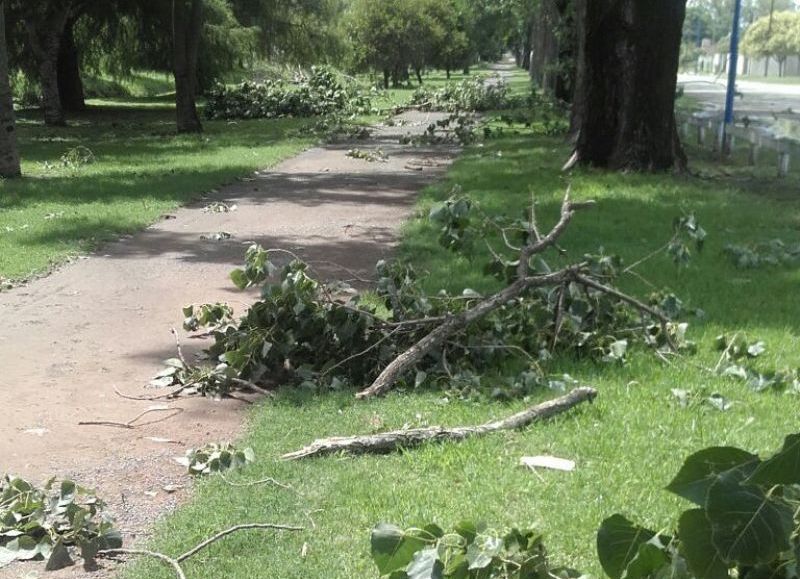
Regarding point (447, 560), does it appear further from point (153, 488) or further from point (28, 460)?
point (28, 460)

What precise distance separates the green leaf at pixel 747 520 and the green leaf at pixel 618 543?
1.57 ft

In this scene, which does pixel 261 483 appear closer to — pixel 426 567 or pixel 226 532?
pixel 226 532

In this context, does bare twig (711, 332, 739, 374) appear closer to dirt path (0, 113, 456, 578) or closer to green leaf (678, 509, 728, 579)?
dirt path (0, 113, 456, 578)

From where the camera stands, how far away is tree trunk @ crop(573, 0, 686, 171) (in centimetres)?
1647

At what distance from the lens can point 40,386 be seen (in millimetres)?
6781

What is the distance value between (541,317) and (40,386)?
3.35 meters

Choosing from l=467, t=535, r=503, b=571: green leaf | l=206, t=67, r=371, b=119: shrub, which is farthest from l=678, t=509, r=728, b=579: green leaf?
l=206, t=67, r=371, b=119: shrub

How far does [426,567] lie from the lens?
2869 millimetres

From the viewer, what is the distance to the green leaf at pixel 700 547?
2419 mm

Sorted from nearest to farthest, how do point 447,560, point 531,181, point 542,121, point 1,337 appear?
point 447,560
point 1,337
point 531,181
point 542,121

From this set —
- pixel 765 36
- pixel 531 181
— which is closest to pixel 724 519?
pixel 531 181

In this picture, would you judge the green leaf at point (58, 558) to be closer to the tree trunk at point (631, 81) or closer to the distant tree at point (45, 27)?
the tree trunk at point (631, 81)

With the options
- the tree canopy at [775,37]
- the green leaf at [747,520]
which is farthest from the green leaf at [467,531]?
the tree canopy at [775,37]

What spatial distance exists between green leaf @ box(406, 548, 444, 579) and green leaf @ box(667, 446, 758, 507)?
741 mm
